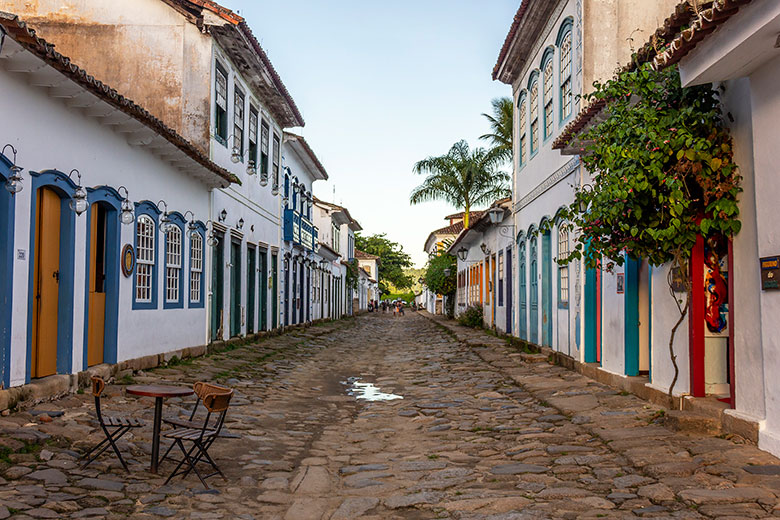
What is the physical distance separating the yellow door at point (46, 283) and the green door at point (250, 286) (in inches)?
383

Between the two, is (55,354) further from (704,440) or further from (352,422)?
(704,440)

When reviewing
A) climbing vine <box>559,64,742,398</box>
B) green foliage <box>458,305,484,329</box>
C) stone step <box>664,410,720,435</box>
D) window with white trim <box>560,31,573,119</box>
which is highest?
window with white trim <box>560,31,573,119</box>

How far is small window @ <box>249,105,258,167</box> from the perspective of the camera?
58.7 feet

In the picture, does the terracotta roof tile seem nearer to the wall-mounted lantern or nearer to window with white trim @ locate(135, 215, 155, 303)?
the wall-mounted lantern

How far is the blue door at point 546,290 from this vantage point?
44.6 ft

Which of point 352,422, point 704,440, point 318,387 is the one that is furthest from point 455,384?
point 704,440

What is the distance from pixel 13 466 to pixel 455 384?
7182mm

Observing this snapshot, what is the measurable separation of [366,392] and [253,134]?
31.3ft

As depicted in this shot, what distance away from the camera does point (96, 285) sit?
Answer: 9.78 meters

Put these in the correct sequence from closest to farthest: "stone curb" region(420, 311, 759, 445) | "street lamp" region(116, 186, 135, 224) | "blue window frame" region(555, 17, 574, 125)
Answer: "stone curb" region(420, 311, 759, 445) → "street lamp" region(116, 186, 135, 224) → "blue window frame" region(555, 17, 574, 125)

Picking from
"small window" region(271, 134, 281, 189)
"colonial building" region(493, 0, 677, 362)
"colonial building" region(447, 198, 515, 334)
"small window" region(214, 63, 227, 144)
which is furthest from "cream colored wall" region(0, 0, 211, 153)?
"colonial building" region(447, 198, 515, 334)

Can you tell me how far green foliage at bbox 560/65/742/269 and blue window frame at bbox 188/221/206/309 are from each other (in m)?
8.75

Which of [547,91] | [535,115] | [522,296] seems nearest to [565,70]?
[547,91]

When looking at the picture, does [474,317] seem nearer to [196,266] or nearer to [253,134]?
[253,134]
